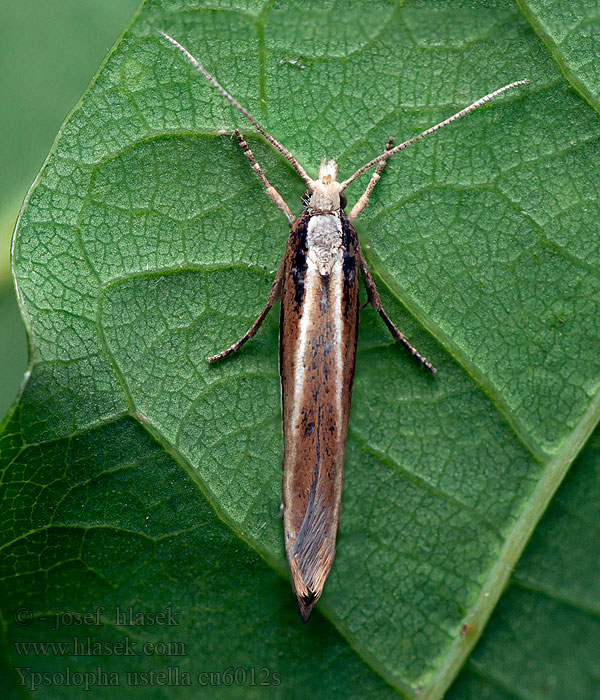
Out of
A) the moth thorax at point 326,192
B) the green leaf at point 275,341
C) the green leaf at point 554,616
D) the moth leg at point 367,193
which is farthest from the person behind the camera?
the moth leg at point 367,193

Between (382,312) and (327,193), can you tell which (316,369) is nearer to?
(382,312)

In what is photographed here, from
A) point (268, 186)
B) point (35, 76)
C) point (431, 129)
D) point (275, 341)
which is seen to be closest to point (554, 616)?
point (275, 341)

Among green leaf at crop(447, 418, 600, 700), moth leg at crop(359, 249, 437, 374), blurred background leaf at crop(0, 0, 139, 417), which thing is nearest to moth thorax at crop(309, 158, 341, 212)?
moth leg at crop(359, 249, 437, 374)

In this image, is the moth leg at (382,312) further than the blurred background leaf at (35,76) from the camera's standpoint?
No

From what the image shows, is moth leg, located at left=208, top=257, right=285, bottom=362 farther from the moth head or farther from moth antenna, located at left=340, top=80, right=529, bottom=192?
moth antenna, located at left=340, top=80, right=529, bottom=192

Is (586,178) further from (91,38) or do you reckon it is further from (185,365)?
(91,38)

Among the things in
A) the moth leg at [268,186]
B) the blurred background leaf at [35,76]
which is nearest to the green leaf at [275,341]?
the moth leg at [268,186]

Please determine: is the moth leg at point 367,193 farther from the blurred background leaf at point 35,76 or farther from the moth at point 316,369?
the blurred background leaf at point 35,76
